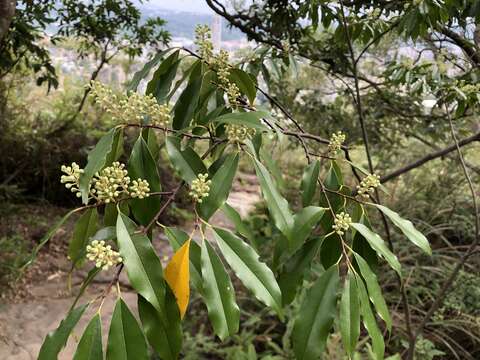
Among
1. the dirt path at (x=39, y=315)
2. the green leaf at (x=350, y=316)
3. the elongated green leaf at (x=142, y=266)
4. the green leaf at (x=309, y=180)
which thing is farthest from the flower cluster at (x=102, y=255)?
the dirt path at (x=39, y=315)

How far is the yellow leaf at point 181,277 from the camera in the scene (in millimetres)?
600

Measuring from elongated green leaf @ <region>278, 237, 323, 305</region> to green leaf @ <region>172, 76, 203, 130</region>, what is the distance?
0.37 m

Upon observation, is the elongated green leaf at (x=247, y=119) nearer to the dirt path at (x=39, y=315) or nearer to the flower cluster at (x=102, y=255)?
the flower cluster at (x=102, y=255)

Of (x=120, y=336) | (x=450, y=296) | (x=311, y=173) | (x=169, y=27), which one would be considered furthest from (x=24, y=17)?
(x=450, y=296)

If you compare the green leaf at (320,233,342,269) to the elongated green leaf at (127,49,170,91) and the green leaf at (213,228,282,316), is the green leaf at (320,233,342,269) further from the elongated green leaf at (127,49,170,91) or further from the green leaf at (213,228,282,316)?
the elongated green leaf at (127,49,170,91)

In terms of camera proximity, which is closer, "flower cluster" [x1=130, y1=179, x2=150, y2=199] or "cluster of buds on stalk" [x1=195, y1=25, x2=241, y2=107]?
"flower cluster" [x1=130, y1=179, x2=150, y2=199]

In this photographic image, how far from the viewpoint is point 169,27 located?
3322mm

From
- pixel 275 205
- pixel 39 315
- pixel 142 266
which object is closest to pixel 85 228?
pixel 142 266

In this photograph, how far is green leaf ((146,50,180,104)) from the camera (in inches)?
38.6

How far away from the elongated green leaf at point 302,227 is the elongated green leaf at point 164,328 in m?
0.23

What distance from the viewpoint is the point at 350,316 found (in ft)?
2.07

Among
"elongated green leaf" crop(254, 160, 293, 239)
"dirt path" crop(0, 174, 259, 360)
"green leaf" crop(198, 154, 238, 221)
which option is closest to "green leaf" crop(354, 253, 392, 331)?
"elongated green leaf" crop(254, 160, 293, 239)

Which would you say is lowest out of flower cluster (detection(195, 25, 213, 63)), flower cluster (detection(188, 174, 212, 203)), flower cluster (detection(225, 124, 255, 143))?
flower cluster (detection(188, 174, 212, 203))

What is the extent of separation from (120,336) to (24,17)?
8.19 feet
